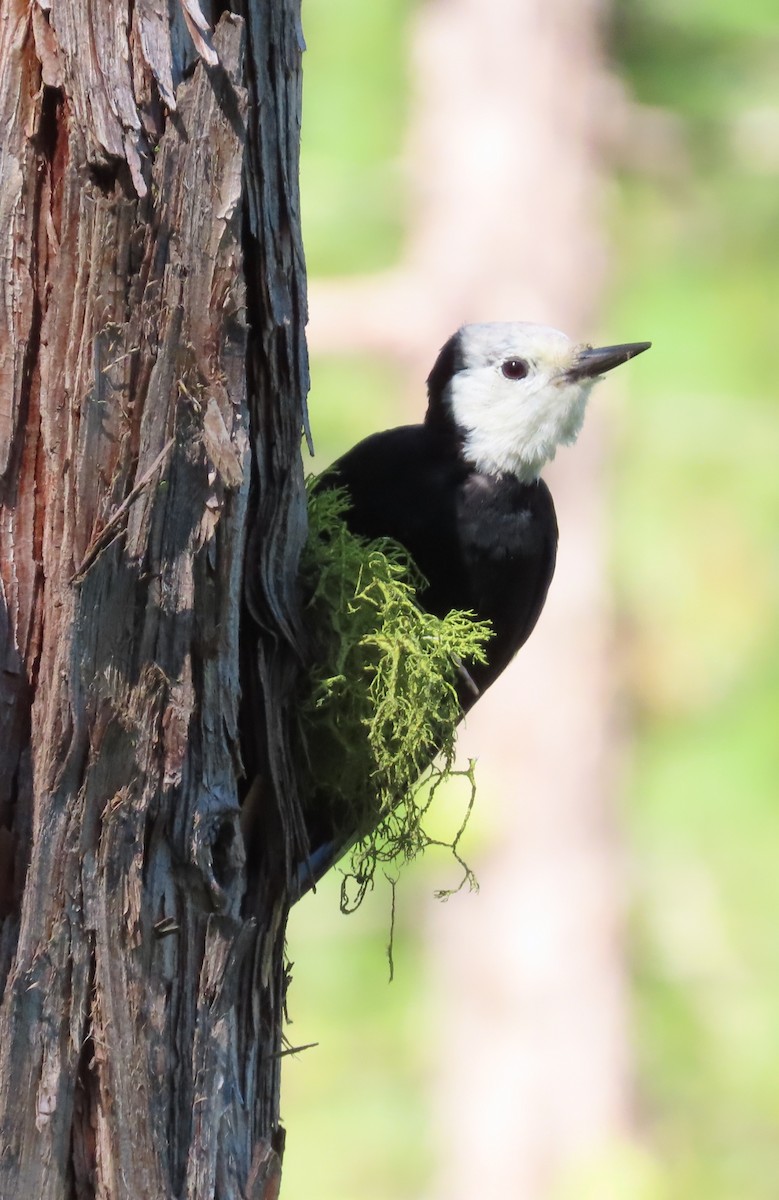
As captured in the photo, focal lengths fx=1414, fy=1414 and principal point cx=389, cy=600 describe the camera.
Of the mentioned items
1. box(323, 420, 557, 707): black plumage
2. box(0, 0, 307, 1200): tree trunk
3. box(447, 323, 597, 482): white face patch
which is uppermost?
box(447, 323, 597, 482): white face patch

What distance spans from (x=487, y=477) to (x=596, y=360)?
0.33 metres

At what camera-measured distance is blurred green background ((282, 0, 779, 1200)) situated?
8250 millimetres

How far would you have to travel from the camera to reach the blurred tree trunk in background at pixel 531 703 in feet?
20.7

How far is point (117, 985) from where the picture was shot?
5.68ft

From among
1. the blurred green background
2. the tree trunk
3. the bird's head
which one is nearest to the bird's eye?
the bird's head

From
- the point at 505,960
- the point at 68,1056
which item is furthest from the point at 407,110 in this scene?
the point at 68,1056

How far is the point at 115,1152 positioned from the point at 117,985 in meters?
0.20

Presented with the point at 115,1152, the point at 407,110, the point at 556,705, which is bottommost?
the point at 115,1152

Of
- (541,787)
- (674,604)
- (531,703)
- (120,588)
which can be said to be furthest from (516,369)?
(674,604)

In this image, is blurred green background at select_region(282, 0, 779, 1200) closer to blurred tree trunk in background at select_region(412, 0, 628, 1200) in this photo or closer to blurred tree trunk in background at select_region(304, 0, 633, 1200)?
blurred tree trunk in background at select_region(304, 0, 633, 1200)

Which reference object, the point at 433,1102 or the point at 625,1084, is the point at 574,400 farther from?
the point at 433,1102

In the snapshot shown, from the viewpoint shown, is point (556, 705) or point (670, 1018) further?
point (670, 1018)

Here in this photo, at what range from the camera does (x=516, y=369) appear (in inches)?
120

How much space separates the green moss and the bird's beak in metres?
0.69
